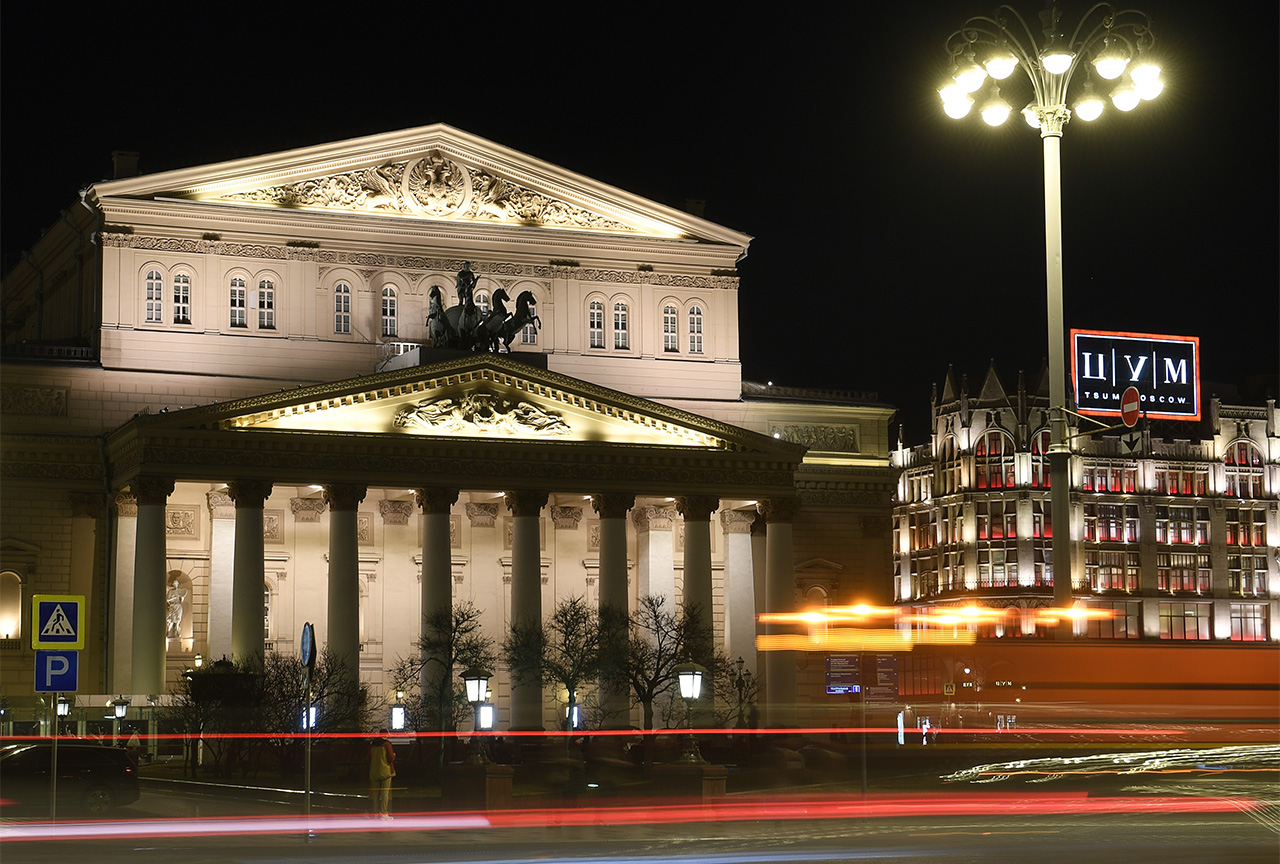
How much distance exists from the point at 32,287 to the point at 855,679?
1645 inches

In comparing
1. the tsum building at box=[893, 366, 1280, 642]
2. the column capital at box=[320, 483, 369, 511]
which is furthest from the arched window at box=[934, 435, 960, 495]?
the column capital at box=[320, 483, 369, 511]

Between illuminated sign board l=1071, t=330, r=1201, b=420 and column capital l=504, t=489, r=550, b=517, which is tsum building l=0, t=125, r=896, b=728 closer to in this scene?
column capital l=504, t=489, r=550, b=517

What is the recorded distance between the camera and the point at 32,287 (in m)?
82.8

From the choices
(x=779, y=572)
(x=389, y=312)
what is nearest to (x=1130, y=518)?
(x=779, y=572)

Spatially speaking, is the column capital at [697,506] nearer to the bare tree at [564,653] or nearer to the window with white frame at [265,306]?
the bare tree at [564,653]

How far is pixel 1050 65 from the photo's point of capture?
66.7ft

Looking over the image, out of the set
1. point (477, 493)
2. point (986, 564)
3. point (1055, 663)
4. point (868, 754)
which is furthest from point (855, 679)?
point (986, 564)

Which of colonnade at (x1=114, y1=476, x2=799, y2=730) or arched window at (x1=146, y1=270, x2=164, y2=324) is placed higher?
arched window at (x1=146, y1=270, x2=164, y2=324)

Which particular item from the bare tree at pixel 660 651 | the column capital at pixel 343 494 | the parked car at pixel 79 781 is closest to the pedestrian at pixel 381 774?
the parked car at pixel 79 781

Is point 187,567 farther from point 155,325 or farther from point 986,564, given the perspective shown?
point 986,564

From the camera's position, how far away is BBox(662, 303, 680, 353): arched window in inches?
3007

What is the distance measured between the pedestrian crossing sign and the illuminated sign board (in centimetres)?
1542

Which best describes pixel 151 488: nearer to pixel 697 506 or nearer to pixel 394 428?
pixel 394 428

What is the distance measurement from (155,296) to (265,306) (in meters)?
4.09
